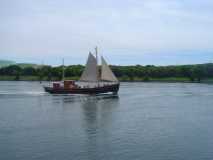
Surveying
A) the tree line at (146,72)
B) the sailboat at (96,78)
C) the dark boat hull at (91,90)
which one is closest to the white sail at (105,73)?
the sailboat at (96,78)

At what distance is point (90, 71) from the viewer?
85375 mm

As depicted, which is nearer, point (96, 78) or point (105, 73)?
point (105, 73)

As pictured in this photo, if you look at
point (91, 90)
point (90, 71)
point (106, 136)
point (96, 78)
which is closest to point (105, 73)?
point (96, 78)

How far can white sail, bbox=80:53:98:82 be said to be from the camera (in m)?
84.9

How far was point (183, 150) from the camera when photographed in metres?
27.5

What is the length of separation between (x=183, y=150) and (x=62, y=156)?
29.2 feet

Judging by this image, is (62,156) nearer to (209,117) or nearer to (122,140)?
(122,140)

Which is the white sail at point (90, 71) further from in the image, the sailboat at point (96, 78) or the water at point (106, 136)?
the water at point (106, 136)

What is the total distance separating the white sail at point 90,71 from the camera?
84875 mm

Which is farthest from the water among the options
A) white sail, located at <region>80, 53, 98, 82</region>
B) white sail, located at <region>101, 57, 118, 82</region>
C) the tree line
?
the tree line

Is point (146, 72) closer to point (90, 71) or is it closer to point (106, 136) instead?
point (90, 71)

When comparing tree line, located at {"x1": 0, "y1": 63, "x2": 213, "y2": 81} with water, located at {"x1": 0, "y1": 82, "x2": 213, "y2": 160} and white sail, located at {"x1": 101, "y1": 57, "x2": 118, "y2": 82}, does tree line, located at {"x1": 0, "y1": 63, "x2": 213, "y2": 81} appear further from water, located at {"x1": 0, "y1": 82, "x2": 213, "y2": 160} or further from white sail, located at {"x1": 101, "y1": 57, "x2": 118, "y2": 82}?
water, located at {"x1": 0, "y1": 82, "x2": 213, "y2": 160}

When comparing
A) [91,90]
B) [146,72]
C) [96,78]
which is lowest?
[91,90]

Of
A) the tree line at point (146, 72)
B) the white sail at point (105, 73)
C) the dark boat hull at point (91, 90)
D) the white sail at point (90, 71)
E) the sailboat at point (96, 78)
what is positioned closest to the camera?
the white sail at point (105, 73)
